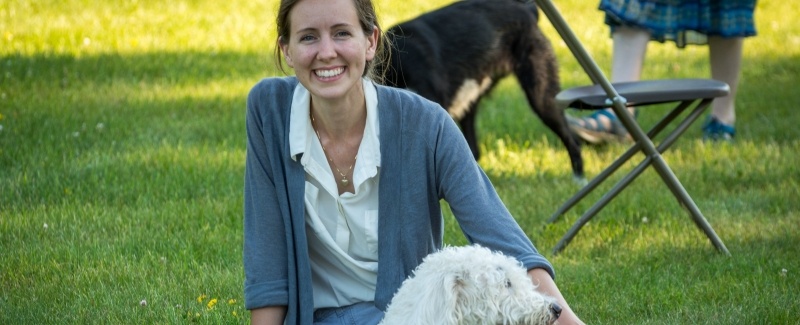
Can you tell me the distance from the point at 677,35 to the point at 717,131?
30.8 inches

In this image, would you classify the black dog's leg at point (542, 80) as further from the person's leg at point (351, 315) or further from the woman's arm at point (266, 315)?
the woman's arm at point (266, 315)

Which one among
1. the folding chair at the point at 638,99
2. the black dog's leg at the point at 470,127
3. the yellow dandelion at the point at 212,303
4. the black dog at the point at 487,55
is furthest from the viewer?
the black dog's leg at the point at 470,127

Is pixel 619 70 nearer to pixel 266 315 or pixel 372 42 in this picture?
pixel 372 42

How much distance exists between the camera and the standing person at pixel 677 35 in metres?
7.14

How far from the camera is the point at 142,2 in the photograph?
1263 centimetres

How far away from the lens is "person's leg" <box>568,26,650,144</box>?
7121mm

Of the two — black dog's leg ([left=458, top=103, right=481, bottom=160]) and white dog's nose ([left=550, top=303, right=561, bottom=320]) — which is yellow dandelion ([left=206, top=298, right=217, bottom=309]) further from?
black dog's leg ([left=458, top=103, right=481, bottom=160])

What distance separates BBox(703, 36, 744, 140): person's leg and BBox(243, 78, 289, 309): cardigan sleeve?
4941mm

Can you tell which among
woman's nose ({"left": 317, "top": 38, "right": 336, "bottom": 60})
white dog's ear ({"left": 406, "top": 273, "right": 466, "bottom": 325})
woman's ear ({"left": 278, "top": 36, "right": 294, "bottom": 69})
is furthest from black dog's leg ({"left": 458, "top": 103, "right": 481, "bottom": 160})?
white dog's ear ({"left": 406, "top": 273, "right": 466, "bottom": 325})

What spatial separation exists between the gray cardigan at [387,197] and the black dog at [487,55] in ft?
11.0

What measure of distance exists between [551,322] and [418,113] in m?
0.80

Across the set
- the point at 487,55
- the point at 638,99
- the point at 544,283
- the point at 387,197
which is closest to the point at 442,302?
the point at 544,283

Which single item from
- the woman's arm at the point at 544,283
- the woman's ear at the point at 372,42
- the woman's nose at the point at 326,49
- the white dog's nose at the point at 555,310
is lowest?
the woman's arm at the point at 544,283

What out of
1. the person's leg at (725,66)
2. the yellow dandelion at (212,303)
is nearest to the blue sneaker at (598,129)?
the person's leg at (725,66)
